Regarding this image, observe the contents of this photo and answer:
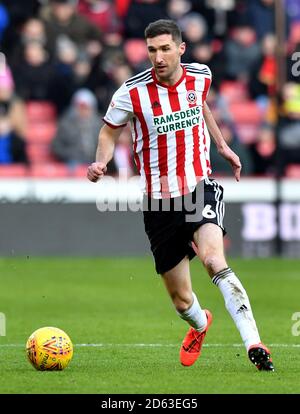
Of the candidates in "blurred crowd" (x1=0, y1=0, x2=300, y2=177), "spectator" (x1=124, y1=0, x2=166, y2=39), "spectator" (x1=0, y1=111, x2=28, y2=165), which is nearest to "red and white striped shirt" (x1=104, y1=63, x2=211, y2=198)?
"blurred crowd" (x1=0, y1=0, x2=300, y2=177)

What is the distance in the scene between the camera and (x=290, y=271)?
1684cm

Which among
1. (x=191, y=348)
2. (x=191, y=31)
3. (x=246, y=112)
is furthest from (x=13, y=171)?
(x=191, y=348)

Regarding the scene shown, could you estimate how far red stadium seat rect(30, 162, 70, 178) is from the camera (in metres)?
18.7

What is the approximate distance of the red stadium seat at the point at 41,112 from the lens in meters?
19.9

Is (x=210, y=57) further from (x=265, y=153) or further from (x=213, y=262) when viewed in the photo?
(x=213, y=262)

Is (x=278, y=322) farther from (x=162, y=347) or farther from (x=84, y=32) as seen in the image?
(x=84, y=32)

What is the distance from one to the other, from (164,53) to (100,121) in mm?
11083

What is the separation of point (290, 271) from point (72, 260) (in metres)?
3.50

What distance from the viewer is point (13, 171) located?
18656 mm

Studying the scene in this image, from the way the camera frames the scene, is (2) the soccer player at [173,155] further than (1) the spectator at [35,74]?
No

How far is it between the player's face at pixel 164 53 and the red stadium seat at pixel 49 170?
404 inches

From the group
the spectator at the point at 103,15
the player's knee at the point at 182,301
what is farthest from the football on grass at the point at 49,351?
the spectator at the point at 103,15

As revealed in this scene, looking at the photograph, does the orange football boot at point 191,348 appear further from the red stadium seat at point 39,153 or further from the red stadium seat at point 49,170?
the red stadium seat at point 39,153

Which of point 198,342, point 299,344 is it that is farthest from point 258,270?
point 198,342
